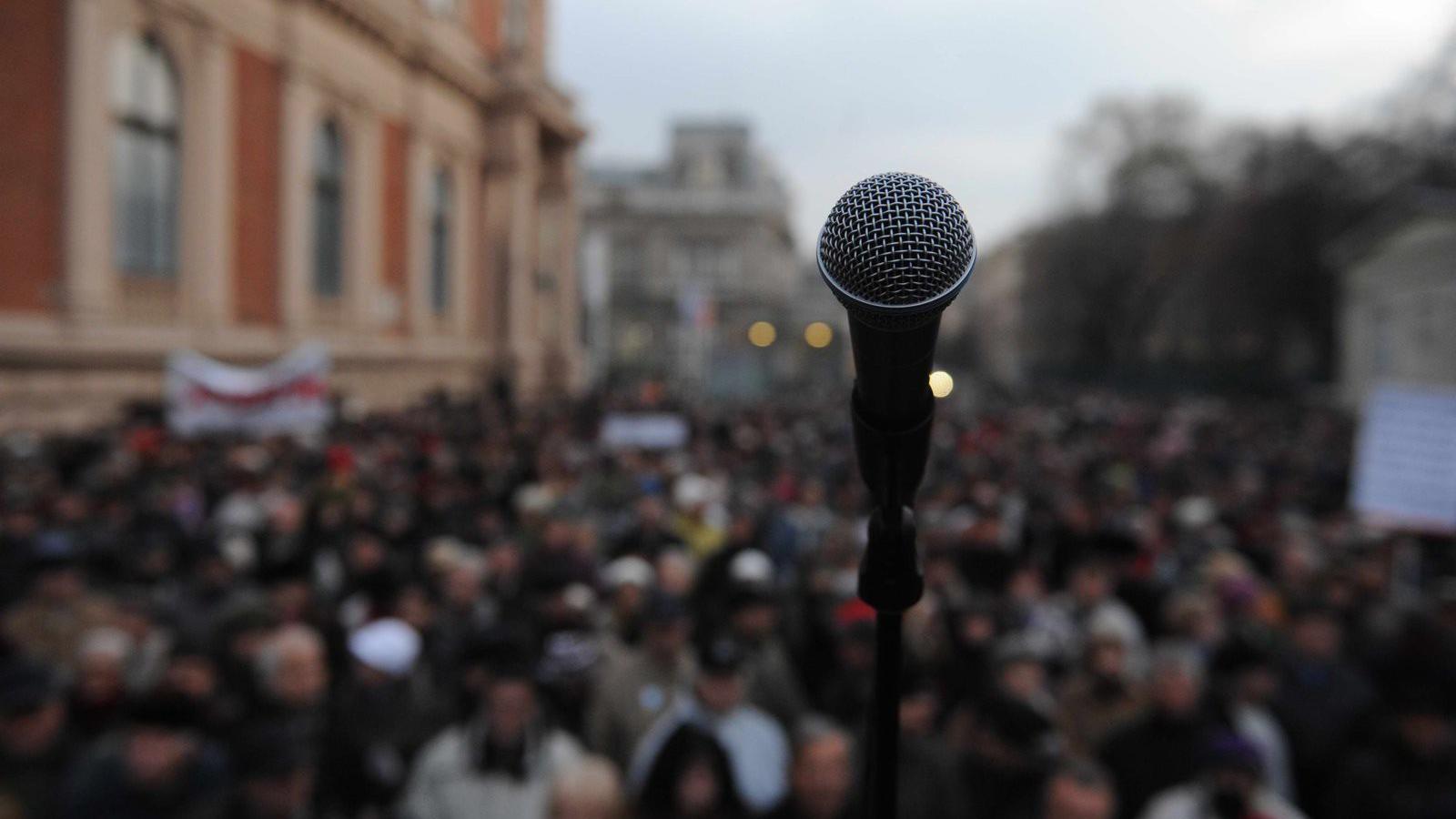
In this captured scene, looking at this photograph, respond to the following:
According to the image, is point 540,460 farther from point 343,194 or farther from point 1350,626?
point 343,194

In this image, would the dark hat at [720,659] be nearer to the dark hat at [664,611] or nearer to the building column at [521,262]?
the dark hat at [664,611]

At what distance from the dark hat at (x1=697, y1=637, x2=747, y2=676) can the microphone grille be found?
3.22m

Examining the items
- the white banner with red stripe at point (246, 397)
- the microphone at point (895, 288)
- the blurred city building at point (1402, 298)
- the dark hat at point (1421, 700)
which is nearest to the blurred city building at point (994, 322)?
the blurred city building at point (1402, 298)

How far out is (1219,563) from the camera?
7.38 metres

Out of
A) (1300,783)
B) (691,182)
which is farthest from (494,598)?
(691,182)

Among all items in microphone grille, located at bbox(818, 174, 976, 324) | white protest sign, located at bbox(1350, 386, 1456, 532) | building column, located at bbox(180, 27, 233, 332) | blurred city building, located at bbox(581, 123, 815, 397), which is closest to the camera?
microphone grille, located at bbox(818, 174, 976, 324)

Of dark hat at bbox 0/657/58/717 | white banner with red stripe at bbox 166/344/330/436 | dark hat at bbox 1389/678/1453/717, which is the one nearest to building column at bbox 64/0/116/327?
white banner with red stripe at bbox 166/344/330/436

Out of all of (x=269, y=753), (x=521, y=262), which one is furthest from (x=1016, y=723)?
(x=521, y=262)

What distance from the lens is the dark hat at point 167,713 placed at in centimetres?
366

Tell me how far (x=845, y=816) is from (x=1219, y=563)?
4753 millimetres

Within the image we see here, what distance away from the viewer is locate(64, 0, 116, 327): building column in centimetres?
1484

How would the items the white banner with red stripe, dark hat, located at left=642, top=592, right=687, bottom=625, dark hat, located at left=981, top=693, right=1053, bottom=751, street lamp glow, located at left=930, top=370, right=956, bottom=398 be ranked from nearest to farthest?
street lamp glow, located at left=930, top=370, right=956, bottom=398 < dark hat, located at left=981, top=693, right=1053, bottom=751 < dark hat, located at left=642, top=592, right=687, bottom=625 < the white banner with red stripe

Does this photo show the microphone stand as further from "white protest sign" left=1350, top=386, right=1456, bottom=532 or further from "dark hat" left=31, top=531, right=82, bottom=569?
"white protest sign" left=1350, top=386, right=1456, bottom=532

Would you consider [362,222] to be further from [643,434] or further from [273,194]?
[643,434]
